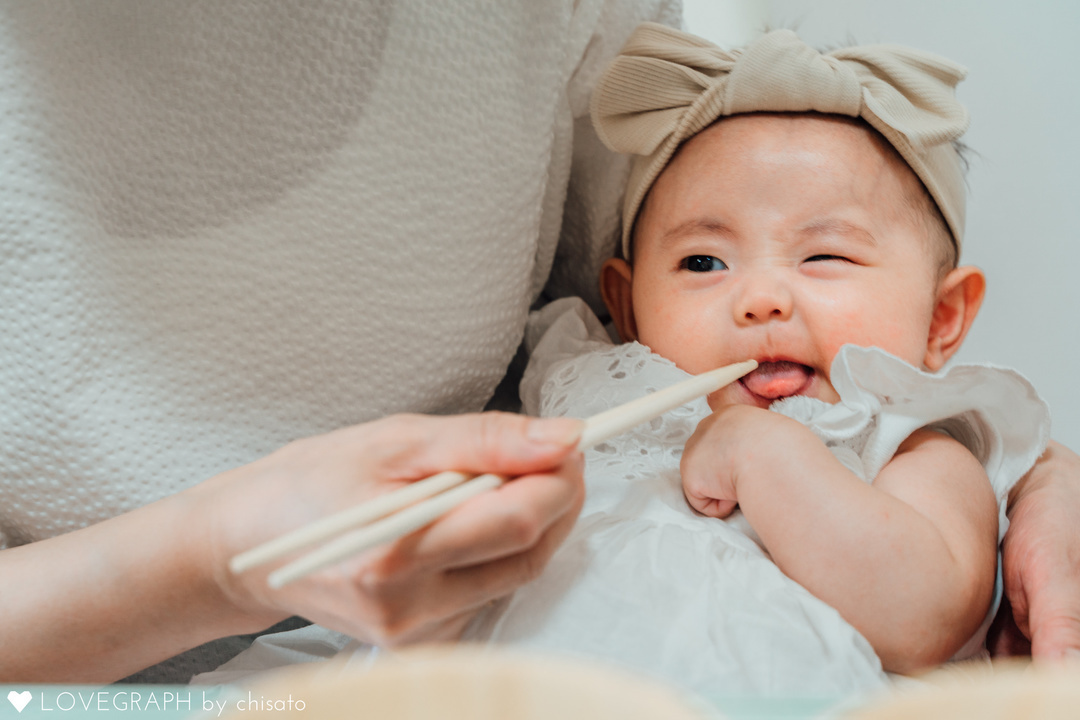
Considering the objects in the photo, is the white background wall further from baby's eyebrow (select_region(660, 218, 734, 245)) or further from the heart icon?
the heart icon

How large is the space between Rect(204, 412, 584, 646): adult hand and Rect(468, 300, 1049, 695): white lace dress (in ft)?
0.28

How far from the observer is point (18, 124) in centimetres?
55

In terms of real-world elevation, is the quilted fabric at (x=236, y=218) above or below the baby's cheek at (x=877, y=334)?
above

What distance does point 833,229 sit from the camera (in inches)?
27.6

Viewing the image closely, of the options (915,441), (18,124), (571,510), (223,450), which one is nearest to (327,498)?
(571,510)

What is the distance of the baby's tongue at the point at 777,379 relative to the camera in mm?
694

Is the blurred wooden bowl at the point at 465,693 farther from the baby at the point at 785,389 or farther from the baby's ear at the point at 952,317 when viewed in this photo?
the baby's ear at the point at 952,317

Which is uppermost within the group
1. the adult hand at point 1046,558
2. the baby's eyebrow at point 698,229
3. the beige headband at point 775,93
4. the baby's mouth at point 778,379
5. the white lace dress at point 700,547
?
the beige headband at point 775,93

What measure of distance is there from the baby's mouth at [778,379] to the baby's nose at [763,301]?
0.05 metres

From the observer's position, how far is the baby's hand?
0.57 m

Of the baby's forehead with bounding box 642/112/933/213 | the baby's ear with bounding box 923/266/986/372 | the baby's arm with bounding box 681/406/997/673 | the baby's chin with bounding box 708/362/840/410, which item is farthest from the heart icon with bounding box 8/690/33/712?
the baby's ear with bounding box 923/266/986/372

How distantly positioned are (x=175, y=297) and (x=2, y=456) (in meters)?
0.18

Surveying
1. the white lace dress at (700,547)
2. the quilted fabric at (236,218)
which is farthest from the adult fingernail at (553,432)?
the quilted fabric at (236,218)

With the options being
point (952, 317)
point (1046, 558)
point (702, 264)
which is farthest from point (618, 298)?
point (1046, 558)
